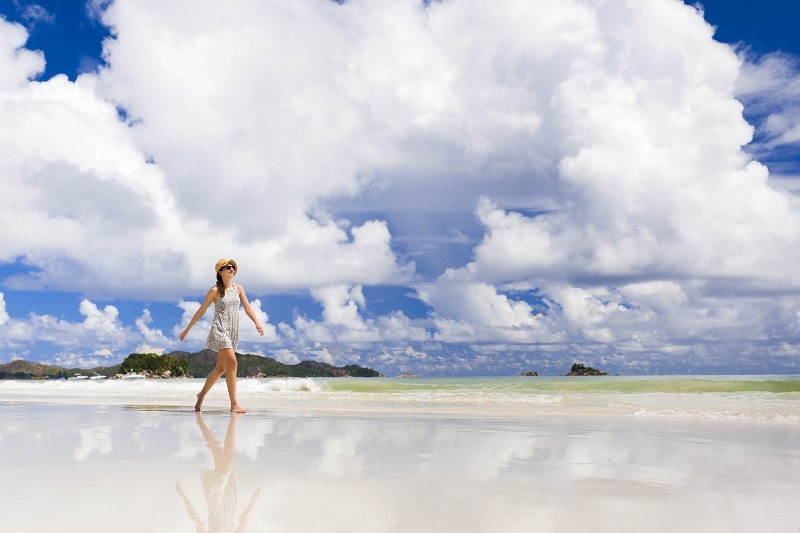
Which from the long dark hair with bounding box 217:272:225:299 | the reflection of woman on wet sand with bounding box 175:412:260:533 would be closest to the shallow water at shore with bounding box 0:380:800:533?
the reflection of woman on wet sand with bounding box 175:412:260:533

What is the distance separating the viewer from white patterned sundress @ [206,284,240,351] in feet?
36.8

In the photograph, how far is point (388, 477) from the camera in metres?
5.23

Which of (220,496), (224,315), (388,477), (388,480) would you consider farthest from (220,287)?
(220,496)

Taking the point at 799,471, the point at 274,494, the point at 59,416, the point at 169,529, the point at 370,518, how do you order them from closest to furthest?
the point at 169,529 → the point at 370,518 → the point at 274,494 → the point at 799,471 → the point at 59,416

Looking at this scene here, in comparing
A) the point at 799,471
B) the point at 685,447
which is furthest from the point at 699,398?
the point at 799,471

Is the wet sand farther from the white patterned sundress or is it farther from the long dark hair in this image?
the long dark hair

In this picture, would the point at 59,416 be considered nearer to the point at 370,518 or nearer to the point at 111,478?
the point at 111,478

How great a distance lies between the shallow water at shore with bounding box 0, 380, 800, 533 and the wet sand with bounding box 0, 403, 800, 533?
0.07 ft

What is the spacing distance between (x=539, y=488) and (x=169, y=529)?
2.68 m

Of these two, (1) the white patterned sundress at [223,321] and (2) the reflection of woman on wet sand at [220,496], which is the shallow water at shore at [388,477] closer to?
(2) the reflection of woman on wet sand at [220,496]

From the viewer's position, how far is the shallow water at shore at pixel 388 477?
3797 millimetres

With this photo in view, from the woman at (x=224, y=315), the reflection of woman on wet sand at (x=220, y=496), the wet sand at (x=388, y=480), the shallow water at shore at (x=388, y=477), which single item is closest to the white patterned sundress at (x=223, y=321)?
the woman at (x=224, y=315)

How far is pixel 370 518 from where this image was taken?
3.84 m

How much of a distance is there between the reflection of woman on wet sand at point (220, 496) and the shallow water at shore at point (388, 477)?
17 mm
